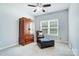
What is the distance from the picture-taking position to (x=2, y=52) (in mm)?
1663

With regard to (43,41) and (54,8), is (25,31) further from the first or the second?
(54,8)

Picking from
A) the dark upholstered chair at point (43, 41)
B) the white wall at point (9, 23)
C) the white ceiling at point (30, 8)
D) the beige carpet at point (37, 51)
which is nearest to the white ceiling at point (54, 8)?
the white ceiling at point (30, 8)

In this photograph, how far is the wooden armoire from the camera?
5.90 feet

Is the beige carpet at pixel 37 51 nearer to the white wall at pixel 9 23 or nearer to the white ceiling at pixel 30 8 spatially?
the white wall at pixel 9 23

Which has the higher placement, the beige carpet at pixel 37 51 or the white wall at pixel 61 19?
the white wall at pixel 61 19

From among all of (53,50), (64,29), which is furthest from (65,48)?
(64,29)

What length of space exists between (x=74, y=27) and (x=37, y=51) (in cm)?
92

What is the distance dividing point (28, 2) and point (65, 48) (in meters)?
1.17

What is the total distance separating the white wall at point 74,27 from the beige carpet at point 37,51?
6.0 inches

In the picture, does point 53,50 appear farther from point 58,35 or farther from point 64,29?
point 64,29

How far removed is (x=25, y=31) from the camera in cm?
185

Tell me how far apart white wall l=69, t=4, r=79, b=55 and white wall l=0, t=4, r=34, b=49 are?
2.97 ft

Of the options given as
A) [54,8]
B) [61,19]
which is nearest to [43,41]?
[61,19]

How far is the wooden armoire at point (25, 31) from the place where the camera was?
1799 mm
